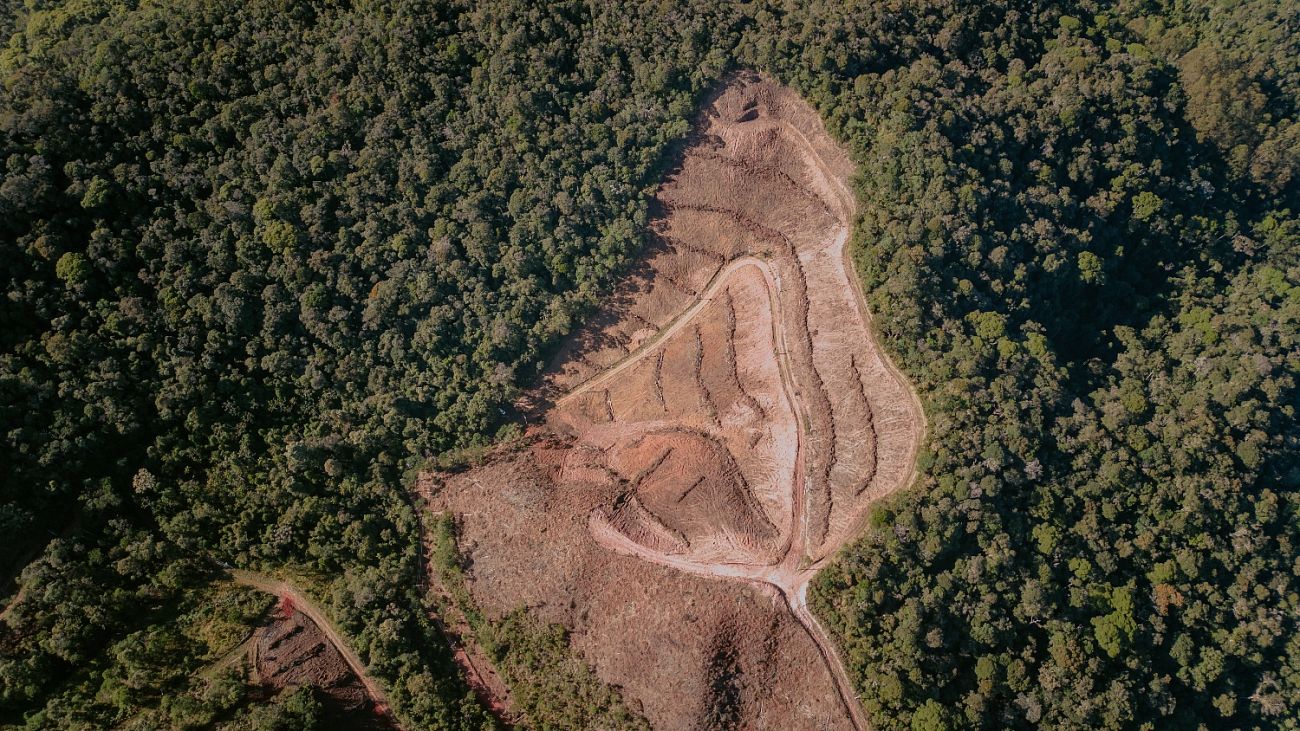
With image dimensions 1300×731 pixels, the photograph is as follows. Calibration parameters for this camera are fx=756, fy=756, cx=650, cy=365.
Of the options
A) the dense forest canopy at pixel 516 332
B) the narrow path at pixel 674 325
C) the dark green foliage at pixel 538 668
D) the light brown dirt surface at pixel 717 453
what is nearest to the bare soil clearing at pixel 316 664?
the dense forest canopy at pixel 516 332

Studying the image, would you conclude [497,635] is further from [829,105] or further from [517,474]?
[829,105]

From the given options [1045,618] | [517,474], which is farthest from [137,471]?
[1045,618]

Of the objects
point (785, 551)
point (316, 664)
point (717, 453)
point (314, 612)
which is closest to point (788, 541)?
point (785, 551)

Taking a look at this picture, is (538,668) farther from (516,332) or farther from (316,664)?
(516,332)

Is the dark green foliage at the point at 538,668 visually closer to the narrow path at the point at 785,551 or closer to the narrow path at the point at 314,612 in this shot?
the narrow path at the point at 314,612

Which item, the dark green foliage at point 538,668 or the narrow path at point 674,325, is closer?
the dark green foliage at point 538,668
